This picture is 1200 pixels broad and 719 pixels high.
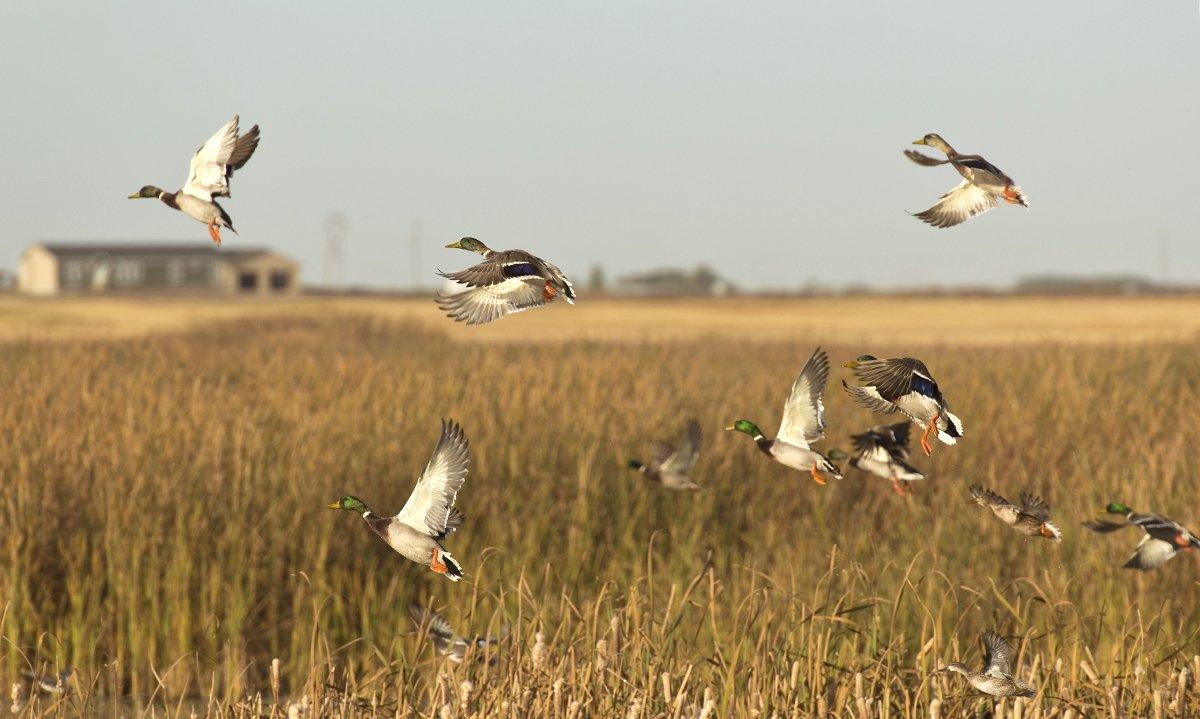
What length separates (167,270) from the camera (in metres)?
82.4

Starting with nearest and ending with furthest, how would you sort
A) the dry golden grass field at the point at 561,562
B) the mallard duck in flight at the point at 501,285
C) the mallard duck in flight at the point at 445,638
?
the mallard duck in flight at the point at 501,285
the mallard duck in flight at the point at 445,638
the dry golden grass field at the point at 561,562

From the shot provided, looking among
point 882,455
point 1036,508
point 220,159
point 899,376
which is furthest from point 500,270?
point 1036,508

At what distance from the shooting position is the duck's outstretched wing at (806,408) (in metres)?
3.00

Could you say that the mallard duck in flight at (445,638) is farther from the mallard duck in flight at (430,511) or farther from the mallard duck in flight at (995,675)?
the mallard duck in flight at (995,675)

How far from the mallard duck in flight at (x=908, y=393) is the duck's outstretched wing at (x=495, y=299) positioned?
68cm

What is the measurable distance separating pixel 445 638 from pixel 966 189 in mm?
2654

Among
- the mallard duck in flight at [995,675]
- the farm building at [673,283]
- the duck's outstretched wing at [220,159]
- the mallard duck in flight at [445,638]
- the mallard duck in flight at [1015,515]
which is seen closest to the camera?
the duck's outstretched wing at [220,159]

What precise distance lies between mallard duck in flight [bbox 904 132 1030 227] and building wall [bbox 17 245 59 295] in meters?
85.6

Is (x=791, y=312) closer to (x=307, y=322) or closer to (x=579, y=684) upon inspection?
(x=307, y=322)

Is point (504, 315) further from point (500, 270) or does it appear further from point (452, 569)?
point (452, 569)

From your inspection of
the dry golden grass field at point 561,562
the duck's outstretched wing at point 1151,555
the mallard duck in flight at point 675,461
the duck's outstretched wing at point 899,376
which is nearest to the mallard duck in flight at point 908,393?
the duck's outstretched wing at point 899,376

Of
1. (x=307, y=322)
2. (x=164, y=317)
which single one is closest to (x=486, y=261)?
(x=307, y=322)

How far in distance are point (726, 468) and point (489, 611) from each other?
249cm

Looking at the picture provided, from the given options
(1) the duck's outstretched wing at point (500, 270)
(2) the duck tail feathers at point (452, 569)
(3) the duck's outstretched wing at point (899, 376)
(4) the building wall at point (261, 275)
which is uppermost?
(4) the building wall at point (261, 275)
